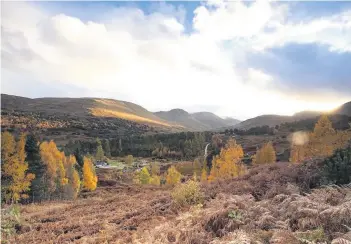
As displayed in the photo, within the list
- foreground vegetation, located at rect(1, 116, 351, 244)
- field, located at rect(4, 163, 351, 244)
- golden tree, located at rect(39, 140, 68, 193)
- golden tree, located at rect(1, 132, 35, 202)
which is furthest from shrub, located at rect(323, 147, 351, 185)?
golden tree, located at rect(39, 140, 68, 193)

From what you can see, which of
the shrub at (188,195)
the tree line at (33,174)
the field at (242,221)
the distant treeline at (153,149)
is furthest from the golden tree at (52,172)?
the distant treeline at (153,149)

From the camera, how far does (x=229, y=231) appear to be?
10.0 meters

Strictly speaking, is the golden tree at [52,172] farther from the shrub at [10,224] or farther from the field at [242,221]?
the field at [242,221]

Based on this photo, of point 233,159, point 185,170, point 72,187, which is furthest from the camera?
point 185,170

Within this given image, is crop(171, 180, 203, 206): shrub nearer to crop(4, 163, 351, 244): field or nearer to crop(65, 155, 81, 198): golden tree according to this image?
crop(4, 163, 351, 244): field

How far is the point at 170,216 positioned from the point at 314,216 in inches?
287

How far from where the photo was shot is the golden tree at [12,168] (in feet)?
121

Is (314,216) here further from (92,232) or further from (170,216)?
(92,232)

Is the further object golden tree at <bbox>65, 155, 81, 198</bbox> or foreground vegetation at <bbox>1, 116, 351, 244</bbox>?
A: golden tree at <bbox>65, 155, 81, 198</bbox>

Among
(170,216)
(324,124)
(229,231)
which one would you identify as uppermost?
(324,124)

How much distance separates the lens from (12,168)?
123ft

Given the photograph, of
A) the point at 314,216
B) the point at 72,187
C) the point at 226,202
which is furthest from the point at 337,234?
the point at 72,187

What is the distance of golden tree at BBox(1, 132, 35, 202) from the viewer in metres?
37.0

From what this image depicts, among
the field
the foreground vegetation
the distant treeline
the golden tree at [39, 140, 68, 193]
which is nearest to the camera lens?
the field
